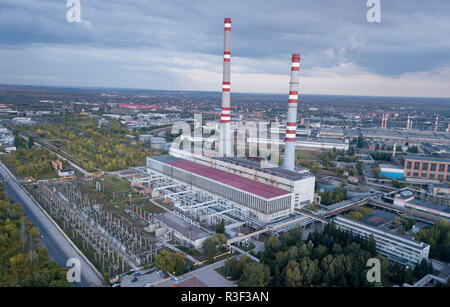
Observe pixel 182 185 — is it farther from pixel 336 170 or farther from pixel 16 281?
pixel 336 170

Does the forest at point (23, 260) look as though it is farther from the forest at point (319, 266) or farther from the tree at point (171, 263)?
the forest at point (319, 266)

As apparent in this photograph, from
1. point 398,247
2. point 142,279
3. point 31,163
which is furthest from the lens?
point 31,163

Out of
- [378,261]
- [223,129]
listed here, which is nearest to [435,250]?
[378,261]

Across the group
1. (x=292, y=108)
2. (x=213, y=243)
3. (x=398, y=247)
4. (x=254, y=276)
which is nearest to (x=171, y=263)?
(x=213, y=243)

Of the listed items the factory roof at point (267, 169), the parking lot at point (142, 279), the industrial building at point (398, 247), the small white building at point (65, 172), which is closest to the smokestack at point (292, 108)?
the factory roof at point (267, 169)

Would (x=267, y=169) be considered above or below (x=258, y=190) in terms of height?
above

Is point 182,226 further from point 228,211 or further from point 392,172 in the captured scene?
point 392,172
